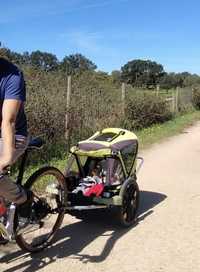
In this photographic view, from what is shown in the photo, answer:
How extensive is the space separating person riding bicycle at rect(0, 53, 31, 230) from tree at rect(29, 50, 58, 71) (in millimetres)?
7197

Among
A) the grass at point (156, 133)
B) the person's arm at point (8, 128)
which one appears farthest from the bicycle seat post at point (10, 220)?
the grass at point (156, 133)

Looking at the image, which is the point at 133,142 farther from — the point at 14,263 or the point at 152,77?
the point at 152,77

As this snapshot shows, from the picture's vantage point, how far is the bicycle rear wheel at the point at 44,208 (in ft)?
15.9

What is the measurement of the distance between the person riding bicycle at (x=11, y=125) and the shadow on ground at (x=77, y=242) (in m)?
0.60

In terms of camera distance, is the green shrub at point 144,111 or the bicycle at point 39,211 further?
the green shrub at point 144,111

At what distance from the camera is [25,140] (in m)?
4.46

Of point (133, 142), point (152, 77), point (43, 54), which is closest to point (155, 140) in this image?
point (43, 54)

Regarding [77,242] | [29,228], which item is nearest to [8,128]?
[29,228]

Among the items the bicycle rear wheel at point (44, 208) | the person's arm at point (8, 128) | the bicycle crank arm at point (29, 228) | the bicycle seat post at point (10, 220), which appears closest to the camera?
the person's arm at point (8, 128)

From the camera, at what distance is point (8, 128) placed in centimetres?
391

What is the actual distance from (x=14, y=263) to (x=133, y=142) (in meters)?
2.37

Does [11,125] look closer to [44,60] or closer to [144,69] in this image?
[44,60]

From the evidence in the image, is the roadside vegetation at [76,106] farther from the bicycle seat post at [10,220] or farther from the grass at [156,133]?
the bicycle seat post at [10,220]

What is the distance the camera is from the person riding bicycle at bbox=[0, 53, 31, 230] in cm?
393
